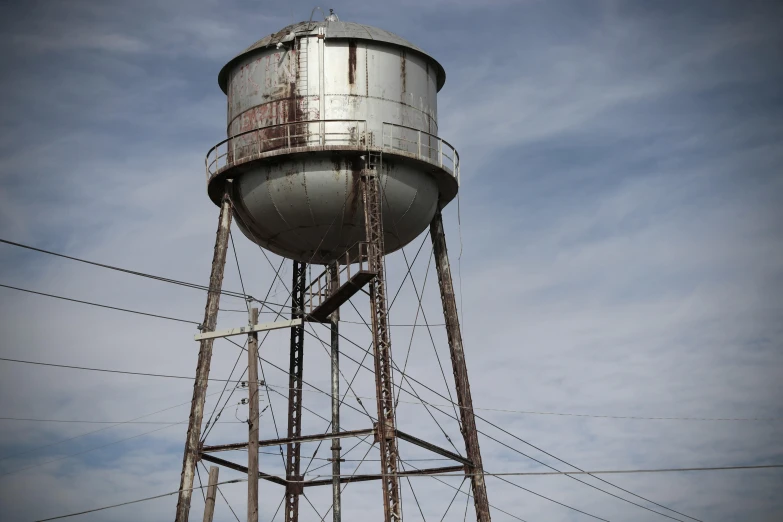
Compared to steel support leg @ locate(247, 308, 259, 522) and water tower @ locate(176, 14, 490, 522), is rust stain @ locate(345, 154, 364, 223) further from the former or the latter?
steel support leg @ locate(247, 308, 259, 522)

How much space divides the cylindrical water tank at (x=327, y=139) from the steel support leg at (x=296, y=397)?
2.55m

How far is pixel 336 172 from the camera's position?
28.5m

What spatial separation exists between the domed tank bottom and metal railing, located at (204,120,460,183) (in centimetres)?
34

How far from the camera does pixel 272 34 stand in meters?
30.4

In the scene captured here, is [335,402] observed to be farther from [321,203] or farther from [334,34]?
[334,34]

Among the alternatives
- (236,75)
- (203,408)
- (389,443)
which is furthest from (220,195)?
(389,443)

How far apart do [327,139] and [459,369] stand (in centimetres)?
662

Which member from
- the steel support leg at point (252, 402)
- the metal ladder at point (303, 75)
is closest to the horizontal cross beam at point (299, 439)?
the steel support leg at point (252, 402)

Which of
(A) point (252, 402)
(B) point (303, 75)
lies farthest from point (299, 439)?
(B) point (303, 75)

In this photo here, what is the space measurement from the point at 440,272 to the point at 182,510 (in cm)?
905

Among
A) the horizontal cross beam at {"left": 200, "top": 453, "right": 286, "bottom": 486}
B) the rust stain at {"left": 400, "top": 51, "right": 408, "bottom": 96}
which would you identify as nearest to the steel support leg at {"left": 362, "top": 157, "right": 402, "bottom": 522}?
the rust stain at {"left": 400, "top": 51, "right": 408, "bottom": 96}

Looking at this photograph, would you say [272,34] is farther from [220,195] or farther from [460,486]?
[460,486]

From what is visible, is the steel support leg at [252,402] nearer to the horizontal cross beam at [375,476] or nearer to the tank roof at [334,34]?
the horizontal cross beam at [375,476]

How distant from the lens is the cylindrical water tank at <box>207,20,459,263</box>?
93.8ft
